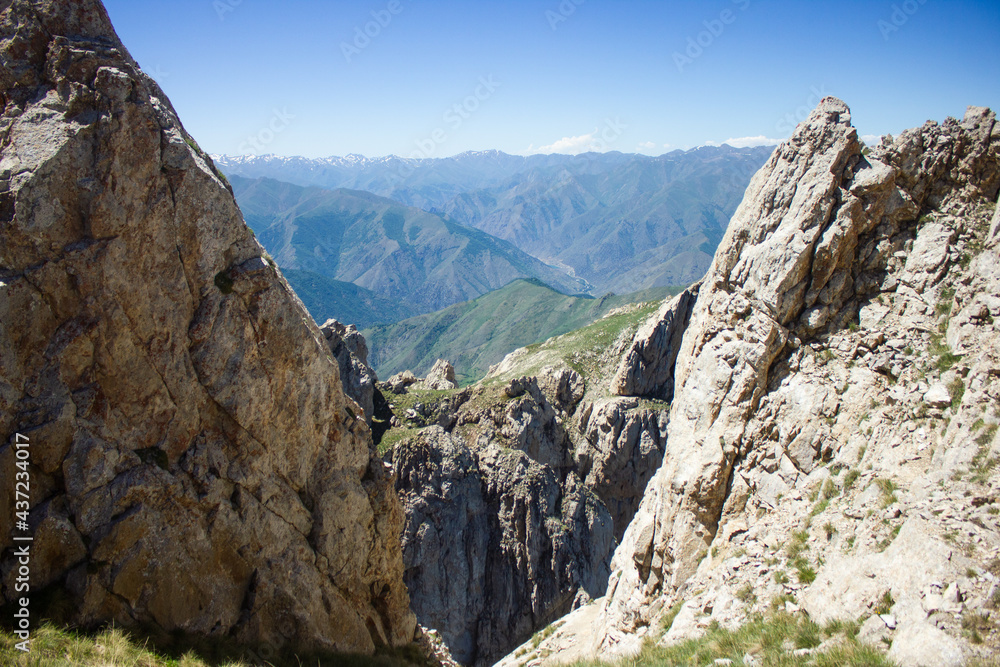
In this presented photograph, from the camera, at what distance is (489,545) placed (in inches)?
2299

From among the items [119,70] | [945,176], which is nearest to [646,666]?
[945,176]

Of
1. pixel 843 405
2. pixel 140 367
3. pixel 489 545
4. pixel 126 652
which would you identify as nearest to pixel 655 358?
pixel 489 545

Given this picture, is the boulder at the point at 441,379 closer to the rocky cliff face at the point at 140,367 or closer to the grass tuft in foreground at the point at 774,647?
the rocky cliff face at the point at 140,367

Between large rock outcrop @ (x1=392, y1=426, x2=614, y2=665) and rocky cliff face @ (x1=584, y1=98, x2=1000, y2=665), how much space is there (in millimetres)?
32276

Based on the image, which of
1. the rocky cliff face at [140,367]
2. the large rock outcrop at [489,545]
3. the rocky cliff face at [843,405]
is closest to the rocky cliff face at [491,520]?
the large rock outcrop at [489,545]

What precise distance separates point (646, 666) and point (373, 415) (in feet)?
179

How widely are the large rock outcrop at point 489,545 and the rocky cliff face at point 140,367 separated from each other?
3854 centimetres

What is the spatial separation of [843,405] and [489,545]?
47.8 meters

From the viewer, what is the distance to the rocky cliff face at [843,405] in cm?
1216

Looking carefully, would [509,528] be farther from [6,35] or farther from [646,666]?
[6,35]

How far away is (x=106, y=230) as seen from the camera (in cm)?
1366

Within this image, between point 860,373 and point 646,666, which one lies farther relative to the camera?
point 860,373

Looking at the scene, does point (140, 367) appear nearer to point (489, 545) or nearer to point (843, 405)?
point (843, 405)

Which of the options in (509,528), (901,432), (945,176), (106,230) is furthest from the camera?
(509,528)
